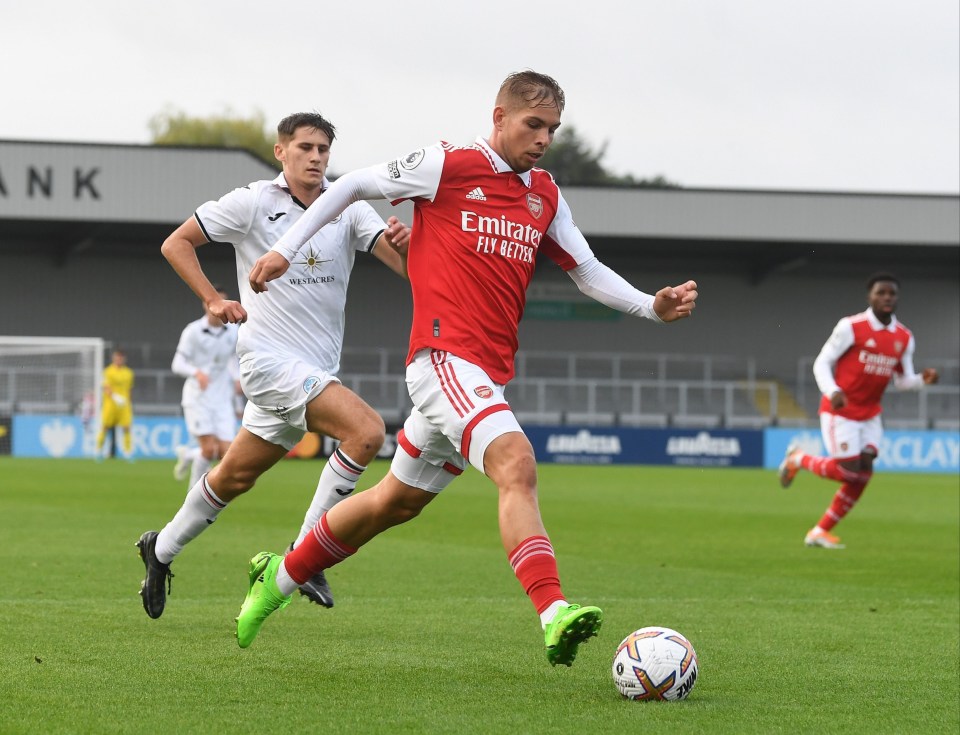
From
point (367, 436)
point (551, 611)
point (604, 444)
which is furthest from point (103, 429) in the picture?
point (551, 611)

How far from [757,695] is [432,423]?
1.56m

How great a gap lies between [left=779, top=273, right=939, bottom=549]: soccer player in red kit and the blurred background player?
6.74 meters

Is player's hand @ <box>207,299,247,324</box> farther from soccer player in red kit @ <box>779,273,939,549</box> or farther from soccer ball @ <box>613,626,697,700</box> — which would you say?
soccer player in red kit @ <box>779,273,939,549</box>

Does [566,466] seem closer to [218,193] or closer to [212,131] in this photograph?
[218,193]

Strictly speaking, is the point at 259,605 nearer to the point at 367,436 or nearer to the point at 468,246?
the point at 367,436

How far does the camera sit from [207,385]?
52.5 feet

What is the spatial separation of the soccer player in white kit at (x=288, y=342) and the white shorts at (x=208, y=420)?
29.5 ft

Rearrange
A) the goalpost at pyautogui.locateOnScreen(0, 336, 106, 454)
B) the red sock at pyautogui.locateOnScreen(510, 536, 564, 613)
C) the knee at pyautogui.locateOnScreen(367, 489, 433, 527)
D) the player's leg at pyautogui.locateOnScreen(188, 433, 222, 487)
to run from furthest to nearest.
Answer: the goalpost at pyautogui.locateOnScreen(0, 336, 106, 454)
the player's leg at pyautogui.locateOnScreen(188, 433, 222, 487)
the knee at pyautogui.locateOnScreen(367, 489, 433, 527)
the red sock at pyautogui.locateOnScreen(510, 536, 564, 613)

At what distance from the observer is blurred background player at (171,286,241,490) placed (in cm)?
1580

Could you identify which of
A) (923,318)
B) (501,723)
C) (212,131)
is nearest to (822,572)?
(501,723)

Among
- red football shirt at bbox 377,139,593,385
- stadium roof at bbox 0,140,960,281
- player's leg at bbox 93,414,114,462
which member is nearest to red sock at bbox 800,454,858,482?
red football shirt at bbox 377,139,593,385

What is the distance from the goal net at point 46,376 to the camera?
105 feet

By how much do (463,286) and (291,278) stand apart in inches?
68.1

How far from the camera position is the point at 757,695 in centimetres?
510
